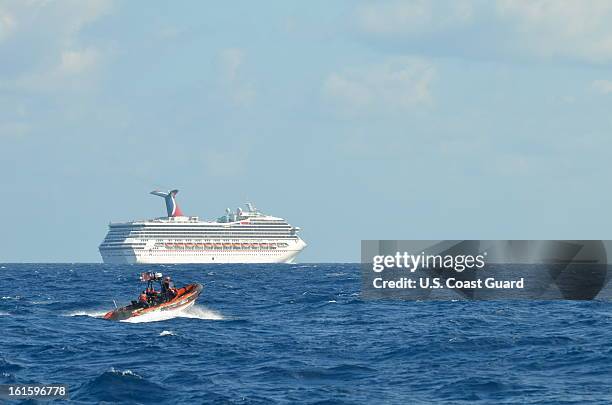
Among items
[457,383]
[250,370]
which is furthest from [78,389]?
[457,383]

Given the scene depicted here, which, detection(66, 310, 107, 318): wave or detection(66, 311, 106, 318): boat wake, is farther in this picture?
detection(66, 310, 107, 318): wave

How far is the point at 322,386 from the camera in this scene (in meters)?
28.1

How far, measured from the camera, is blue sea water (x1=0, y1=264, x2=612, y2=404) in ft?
88.9

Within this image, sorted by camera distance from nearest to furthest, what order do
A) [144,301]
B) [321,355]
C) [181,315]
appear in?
[321,355] → [144,301] → [181,315]

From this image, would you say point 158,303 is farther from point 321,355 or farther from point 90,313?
point 321,355

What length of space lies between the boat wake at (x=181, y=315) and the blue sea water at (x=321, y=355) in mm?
385

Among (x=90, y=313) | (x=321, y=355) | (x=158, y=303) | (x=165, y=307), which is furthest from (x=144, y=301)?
(x=321, y=355)

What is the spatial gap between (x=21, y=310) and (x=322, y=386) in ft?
100

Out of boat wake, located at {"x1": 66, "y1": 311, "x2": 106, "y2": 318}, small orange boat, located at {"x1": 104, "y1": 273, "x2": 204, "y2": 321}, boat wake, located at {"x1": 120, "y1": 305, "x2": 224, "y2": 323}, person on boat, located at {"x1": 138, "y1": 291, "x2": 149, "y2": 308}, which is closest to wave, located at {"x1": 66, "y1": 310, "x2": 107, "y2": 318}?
boat wake, located at {"x1": 66, "y1": 311, "x2": 106, "y2": 318}

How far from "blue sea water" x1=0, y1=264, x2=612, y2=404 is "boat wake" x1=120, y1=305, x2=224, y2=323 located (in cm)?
39

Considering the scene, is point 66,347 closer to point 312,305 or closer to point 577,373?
point 577,373

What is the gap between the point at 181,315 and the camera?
51281mm

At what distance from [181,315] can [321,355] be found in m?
18.4

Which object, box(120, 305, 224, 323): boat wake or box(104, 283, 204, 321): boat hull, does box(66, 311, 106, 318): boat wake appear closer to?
box(104, 283, 204, 321): boat hull
